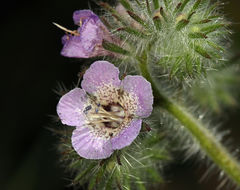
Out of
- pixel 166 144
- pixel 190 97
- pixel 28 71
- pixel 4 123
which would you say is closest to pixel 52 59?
pixel 28 71

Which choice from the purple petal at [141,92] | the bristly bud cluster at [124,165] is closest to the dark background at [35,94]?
the bristly bud cluster at [124,165]

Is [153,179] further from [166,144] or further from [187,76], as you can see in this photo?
[187,76]

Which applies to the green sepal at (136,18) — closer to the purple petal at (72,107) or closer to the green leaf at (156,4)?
the green leaf at (156,4)

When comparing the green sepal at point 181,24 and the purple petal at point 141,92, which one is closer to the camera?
the purple petal at point 141,92

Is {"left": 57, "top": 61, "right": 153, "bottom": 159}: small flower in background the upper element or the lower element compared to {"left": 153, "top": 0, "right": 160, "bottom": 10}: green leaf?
lower

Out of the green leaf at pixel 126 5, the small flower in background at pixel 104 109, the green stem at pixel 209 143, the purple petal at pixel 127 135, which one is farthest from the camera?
the green stem at pixel 209 143

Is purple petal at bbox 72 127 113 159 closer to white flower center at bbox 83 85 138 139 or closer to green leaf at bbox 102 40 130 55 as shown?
white flower center at bbox 83 85 138 139

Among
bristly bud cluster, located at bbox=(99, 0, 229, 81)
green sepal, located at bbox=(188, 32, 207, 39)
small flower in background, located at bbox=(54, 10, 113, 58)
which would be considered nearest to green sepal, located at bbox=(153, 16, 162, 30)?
bristly bud cluster, located at bbox=(99, 0, 229, 81)

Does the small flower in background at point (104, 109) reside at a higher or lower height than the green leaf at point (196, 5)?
lower
